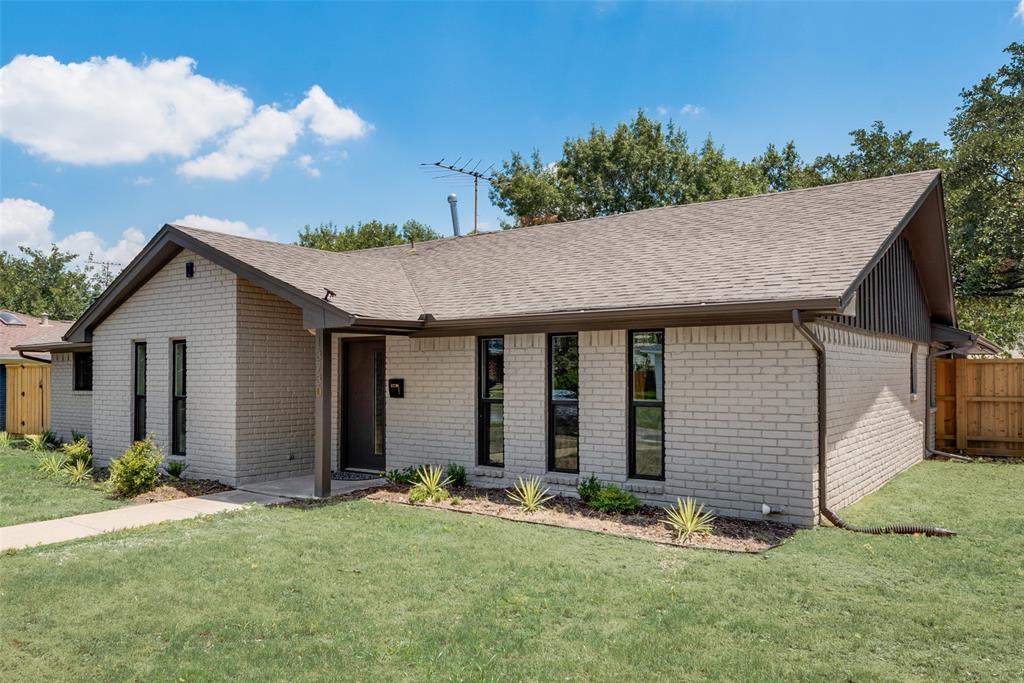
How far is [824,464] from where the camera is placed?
7.57 m

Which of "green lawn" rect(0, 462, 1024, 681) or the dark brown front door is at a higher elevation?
the dark brown front door

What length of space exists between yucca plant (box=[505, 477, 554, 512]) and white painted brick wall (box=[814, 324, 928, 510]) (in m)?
3.56

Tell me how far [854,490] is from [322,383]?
7518mm

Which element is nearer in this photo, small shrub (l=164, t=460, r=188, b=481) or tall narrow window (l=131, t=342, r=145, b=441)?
small shrub (l=164, t=460, r=188, b=481)

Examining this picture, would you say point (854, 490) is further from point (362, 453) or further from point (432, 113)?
point (432, 113)

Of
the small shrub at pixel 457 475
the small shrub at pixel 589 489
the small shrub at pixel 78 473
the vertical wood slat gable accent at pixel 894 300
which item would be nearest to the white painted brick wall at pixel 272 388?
the small shrub at pixel 78 473

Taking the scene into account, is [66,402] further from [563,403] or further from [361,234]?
[361,234]

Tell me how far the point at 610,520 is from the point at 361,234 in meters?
38.2

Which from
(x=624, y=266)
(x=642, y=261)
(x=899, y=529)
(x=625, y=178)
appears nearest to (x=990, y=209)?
(x=625, y=178)

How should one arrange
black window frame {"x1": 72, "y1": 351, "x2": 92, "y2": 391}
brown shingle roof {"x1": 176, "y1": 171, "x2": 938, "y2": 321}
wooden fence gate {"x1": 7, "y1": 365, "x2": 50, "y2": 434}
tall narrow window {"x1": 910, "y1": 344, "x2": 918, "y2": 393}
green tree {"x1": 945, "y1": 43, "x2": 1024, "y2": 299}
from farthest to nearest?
green tree {"x1": 945, "y1": 43, "x2": 1024, "y2": 299} → wooden fence gate {"x1": 7, "y1": 365, "x2": 50, "y2": 434} → black window frame {"x1": 72, "y1": 351, "x2": 92, "y2": 391} → tall narrow window {"x1": 910, "y1": 344, "x2": 918, "y2": 393} → brown shingle roof {"x1": 176, "y1": 171, "x2": 938, "y2": 321}

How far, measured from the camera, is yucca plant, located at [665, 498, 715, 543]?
7.01 metres

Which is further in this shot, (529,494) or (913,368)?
(913,368)

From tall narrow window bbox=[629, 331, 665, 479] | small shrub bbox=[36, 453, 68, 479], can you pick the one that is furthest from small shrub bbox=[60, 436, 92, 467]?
tall narrow window bbox=[629, 331, 665, 479]

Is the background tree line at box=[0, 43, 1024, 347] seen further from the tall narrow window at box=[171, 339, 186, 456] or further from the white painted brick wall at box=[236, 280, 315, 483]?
the tall narrow window at box=[171, 339, 186, 456]
